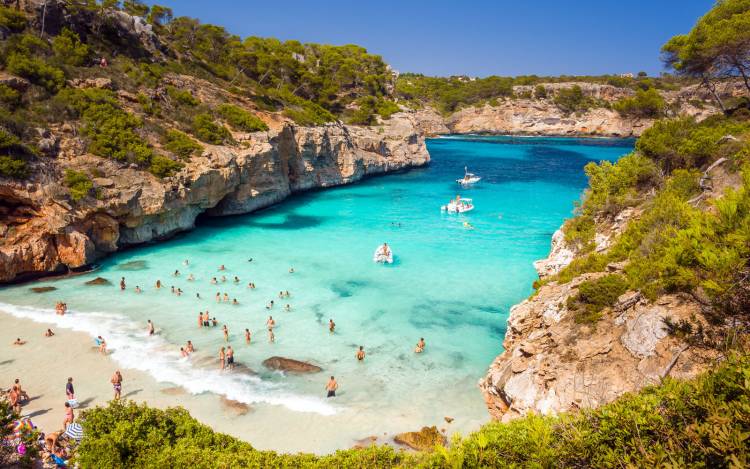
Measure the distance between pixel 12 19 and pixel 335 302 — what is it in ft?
110

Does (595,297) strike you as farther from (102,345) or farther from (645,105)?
(645,105)

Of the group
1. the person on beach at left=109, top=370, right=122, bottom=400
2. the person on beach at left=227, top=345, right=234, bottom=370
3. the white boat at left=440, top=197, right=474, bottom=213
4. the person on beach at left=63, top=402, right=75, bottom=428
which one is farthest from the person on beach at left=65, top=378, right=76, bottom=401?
the white boat at left=440, top=197, right=474, bottom=213

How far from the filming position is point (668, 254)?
29.2ft

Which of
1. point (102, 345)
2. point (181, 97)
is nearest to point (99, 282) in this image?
point (102, 345)

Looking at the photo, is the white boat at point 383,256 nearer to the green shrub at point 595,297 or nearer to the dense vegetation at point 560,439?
the green shrub at point 595,297

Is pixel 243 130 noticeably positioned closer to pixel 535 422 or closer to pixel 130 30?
pixel 130 30

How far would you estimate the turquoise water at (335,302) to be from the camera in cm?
1475

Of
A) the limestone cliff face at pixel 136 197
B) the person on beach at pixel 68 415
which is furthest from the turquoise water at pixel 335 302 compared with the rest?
the person on beach at pixel 68 415

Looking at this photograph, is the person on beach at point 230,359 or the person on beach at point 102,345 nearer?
the person on beach at point 230,359

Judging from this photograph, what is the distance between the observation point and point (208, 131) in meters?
33.6

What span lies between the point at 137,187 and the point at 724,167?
30.1 metres

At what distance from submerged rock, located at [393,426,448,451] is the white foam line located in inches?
103

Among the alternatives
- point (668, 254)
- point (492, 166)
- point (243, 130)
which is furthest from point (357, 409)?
point (492, 166)

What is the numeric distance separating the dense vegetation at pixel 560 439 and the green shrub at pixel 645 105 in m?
41.1
